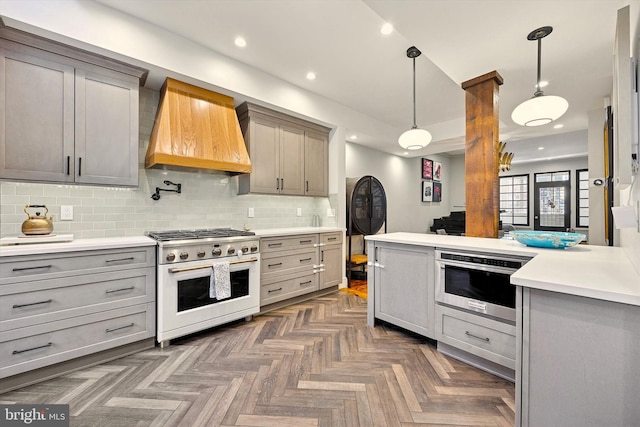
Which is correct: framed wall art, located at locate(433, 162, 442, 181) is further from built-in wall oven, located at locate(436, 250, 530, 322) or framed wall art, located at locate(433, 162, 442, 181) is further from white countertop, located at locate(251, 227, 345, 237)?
built-in wall oven, located at locate(436, 250, 530, 322)

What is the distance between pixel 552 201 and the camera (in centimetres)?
840

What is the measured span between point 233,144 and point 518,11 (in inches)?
102

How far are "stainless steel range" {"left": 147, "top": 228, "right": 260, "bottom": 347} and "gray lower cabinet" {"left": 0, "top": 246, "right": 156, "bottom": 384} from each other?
0.36 feet

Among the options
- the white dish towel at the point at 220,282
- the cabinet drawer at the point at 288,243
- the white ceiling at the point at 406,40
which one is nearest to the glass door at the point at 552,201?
the white ceiling at the point at 406,40

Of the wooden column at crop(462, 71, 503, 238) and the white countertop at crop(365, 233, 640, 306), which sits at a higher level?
the wooden column at crop(462, 71, 503, 238)

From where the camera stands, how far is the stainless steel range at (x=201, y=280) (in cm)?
225

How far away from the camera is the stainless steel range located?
2.25 meters

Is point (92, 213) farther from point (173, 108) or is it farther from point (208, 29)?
point (208, 29)

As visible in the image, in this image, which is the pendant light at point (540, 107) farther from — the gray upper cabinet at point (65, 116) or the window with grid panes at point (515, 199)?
the window with grid panes at point (515, 199)

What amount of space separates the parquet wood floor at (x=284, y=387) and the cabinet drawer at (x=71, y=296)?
43cm

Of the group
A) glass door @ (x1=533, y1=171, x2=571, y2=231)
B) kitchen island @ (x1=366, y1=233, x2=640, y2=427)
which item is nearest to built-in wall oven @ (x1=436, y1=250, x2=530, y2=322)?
kitchen island @ (x1=366, y1=233, x2=640, y2=427)

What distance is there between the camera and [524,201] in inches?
351

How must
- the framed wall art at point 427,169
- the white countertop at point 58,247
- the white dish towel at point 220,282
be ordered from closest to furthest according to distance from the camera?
1. the white countertop at point 58,247
2. the white dish towel at point 220,282
3. the framed wall art at point 427,169

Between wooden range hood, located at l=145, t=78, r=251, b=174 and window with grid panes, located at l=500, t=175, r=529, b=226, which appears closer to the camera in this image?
wooden range hood, located at l=145, t=78, r=251, b=174
